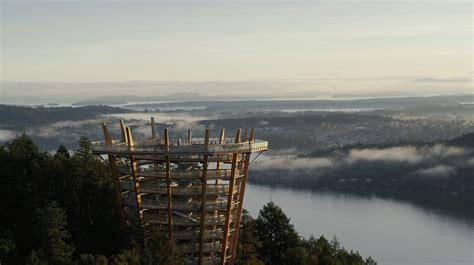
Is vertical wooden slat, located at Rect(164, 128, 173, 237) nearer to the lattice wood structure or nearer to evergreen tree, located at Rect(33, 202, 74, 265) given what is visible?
the lattice wood structure

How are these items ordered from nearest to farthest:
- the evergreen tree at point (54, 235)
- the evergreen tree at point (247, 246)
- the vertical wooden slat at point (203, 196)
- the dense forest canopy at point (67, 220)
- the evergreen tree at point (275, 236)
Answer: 1. the evergreen tree at point (54, 235)
2. the dense forest canopy at point (67, 220)
3. the vertical wooden slat at point (203, 196)
4. the evergreen tree at point (247, 246)
5. the evergreen tree at point (275, 236)

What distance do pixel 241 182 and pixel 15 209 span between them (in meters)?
20.8

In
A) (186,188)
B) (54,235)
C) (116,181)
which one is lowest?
(54,235)

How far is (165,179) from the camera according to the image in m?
65.8

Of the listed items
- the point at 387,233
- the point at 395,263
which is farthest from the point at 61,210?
the point at 387,233

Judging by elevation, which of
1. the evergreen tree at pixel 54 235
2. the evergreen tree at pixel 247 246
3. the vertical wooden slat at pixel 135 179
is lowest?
the evergreen tree at pixel 247 246

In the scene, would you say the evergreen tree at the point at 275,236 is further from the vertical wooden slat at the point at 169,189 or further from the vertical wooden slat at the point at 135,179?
the vertical wooden slat at the point at 135,179

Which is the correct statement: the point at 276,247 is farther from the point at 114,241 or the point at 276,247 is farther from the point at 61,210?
the point at 61,210

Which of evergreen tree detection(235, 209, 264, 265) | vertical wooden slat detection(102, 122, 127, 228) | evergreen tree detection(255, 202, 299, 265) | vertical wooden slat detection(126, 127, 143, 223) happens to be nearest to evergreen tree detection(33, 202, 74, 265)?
vertical wooden slat detection(102, 122, 127, 228)

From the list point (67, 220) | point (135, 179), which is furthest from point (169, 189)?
point (67, 220)

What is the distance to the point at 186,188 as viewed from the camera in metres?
66.1

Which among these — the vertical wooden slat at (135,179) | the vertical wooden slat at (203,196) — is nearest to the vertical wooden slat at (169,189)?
the vertical wooden slat at (203,196)

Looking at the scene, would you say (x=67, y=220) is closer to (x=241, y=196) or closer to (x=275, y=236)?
(x=241, y=196)

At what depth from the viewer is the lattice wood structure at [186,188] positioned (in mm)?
64875
